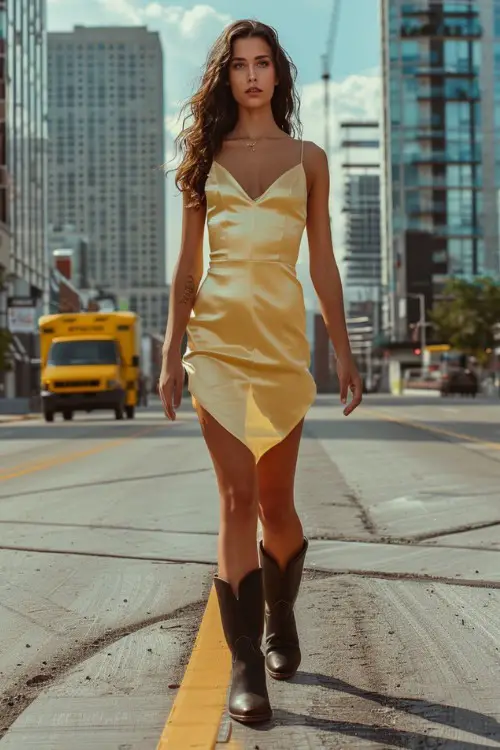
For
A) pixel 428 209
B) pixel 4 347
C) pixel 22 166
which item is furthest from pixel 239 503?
pixel 428 209

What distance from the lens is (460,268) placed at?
121 m

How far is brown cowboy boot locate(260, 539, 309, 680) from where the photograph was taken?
13.1 feet

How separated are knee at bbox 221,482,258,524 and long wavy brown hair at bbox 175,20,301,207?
0.91 m

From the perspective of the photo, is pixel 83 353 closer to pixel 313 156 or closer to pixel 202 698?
pixel 313 156

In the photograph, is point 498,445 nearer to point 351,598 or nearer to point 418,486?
point 418,486

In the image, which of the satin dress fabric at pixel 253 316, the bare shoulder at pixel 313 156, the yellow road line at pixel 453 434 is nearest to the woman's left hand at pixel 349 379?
→ the satin dress fabric at pixel 253 316

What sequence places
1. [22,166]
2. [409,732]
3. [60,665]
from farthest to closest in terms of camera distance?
[22,166]
[60,665]
[409,732]

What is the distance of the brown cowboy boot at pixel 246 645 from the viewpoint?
3489mm

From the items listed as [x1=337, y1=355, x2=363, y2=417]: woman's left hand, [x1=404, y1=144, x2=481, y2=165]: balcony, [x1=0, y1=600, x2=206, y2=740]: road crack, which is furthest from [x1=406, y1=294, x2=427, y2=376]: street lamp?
[x1=337, y1=355, x2=363, y2=417]: woman's left hand

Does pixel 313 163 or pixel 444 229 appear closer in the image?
pixel 313 163

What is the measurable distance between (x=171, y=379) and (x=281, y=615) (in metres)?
0.85

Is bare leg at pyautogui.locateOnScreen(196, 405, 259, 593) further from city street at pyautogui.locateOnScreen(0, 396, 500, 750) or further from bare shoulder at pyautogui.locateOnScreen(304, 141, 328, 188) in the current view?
bare shoulder at pyautogui.locateOnScreen(304, 141, 328, 188)

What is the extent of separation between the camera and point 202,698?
3691mm

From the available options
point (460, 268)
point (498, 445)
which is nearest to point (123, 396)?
point (498, 445)
